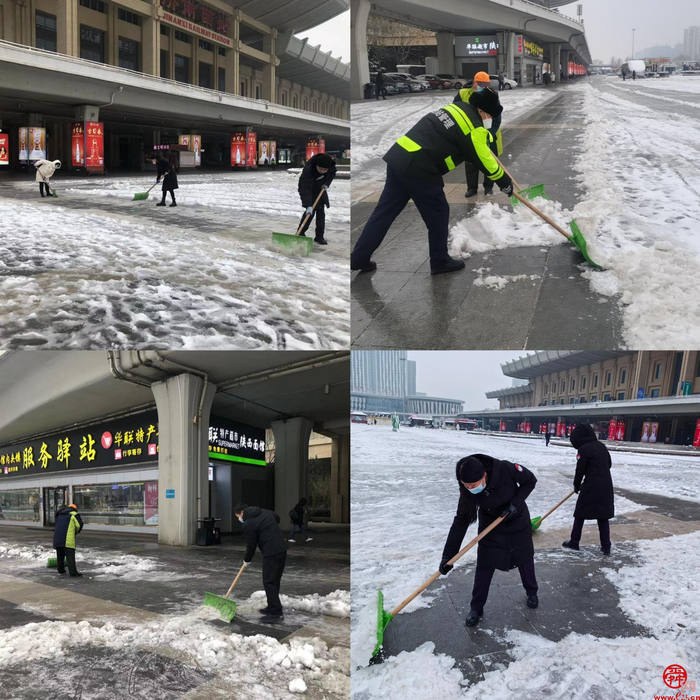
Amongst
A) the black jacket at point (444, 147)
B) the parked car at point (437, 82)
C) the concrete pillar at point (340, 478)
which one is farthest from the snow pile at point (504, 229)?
the concrete pillar at point (340, 478)

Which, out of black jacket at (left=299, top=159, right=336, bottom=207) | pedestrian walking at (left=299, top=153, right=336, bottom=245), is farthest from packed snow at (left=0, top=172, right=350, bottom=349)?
black jacket at (left=299, top=159, right=336, bottom=207)

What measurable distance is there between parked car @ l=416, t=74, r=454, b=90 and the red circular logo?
5.45 m

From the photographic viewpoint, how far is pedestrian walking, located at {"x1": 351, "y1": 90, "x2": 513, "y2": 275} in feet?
15.3

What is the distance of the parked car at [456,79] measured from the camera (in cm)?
592

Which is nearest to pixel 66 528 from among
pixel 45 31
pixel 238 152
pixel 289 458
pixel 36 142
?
pixel 289 458

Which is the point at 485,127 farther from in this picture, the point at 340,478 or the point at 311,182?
the point at 340,478

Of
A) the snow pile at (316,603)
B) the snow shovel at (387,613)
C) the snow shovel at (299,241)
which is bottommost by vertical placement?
the snow pile at (316,603)

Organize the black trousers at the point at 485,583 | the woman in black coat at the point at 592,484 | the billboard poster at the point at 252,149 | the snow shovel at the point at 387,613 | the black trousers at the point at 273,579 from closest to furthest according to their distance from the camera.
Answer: the snow shovel at the point at 387,613 → the black trousers at the point at 485,583 → the woman in black coat at the point at 592,484 → the black trousers at the point at 273,579 → the billboard poster at the point at 252,149

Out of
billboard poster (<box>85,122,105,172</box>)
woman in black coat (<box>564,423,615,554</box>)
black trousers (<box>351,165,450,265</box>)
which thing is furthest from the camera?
billboard poster (<box>85,122,105,172</box>)

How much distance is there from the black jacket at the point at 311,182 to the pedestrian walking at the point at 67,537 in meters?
4.66

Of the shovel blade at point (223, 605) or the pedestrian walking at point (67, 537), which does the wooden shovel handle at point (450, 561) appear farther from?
the pedestrian walking at point (67, 537)

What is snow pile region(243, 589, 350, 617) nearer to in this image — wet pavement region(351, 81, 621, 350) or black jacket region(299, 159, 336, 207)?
wet pavement region(351, 81, 621, 350)

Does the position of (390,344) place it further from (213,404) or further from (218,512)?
(218,512)

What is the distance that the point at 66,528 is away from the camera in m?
6.62
